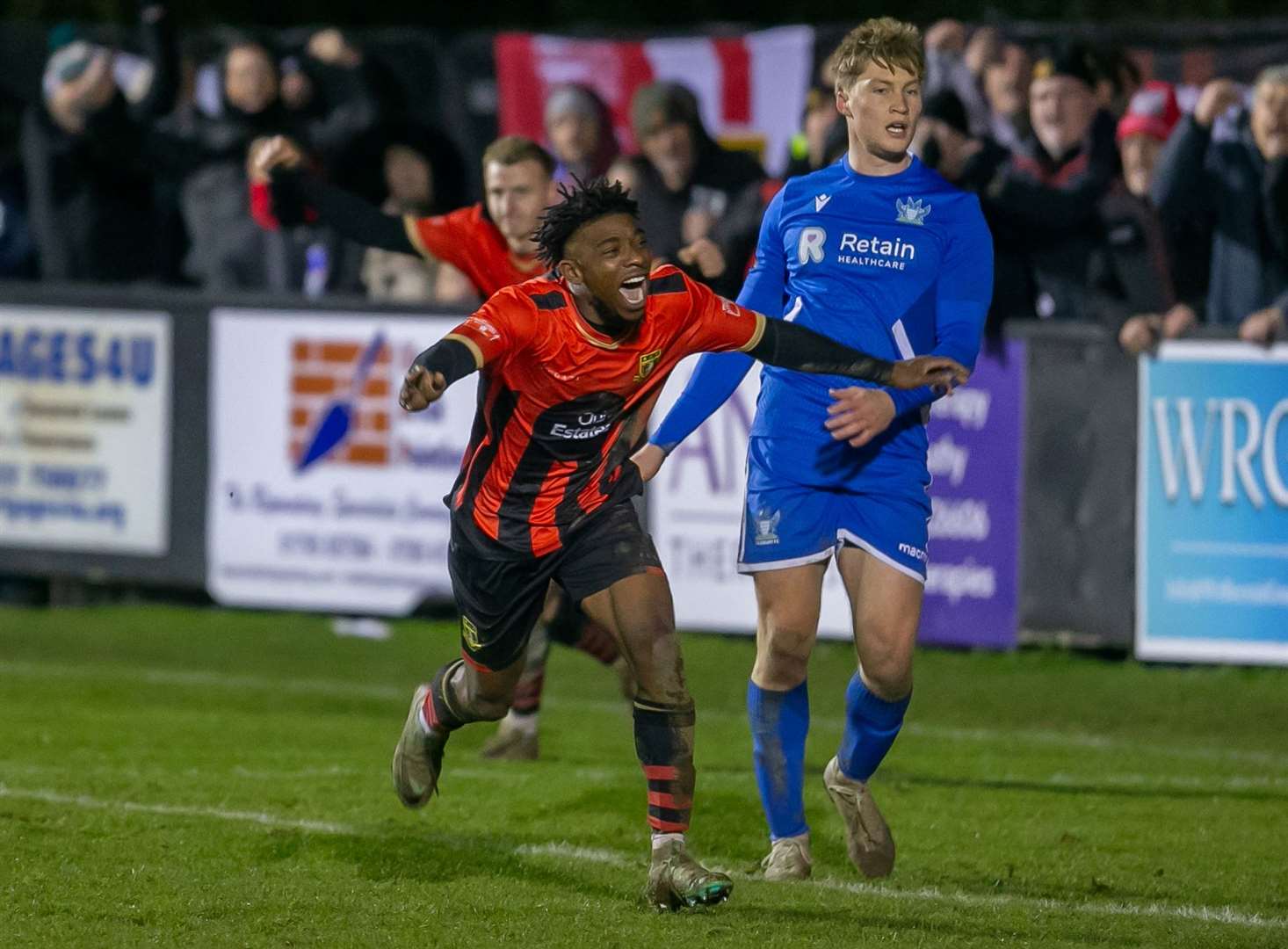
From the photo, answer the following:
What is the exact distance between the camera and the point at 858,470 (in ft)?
21.3

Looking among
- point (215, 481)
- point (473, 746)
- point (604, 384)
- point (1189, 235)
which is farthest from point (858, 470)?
point (215, 481)

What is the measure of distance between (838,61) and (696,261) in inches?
45.5

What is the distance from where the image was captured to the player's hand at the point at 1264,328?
33.4 feet

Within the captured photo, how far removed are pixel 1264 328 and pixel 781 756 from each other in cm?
470

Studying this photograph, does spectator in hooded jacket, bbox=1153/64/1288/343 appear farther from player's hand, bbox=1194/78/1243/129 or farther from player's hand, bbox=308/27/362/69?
player's hand, bbox=308/27/362/69

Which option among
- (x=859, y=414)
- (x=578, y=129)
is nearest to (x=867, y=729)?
(x=859, y=414)

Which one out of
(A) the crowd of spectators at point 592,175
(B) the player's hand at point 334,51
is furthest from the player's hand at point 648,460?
(B) the player's hand at point 334,51

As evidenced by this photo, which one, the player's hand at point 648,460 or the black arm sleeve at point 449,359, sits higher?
the black arm sleeve at point 449,359

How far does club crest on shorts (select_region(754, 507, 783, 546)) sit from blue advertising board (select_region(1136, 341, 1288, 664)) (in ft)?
14.5

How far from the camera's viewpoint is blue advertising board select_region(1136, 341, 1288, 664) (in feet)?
33.2

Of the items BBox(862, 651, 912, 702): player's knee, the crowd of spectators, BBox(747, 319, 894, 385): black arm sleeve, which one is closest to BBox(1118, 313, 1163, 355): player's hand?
the crowd of spectators

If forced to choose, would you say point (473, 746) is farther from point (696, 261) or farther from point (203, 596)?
point (203, 596)

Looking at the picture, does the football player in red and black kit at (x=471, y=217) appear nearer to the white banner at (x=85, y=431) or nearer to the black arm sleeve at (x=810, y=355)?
the black arm sleeve at (x=810, y=355)

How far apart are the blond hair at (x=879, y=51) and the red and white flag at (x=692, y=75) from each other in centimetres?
677
